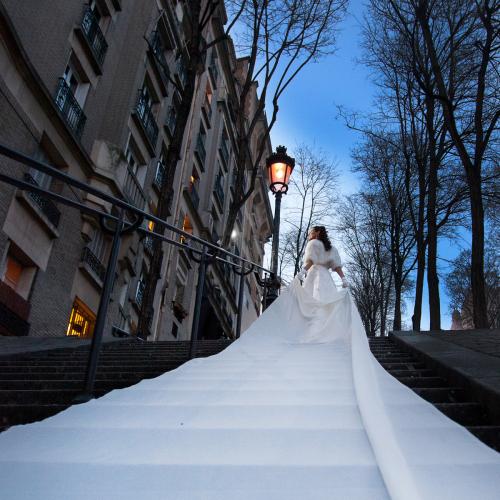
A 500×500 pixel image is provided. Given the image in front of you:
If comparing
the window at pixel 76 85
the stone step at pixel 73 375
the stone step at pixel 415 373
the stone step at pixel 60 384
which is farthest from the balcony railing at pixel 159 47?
the stone step at pixel 415 373

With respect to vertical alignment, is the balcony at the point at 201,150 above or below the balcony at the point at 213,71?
below

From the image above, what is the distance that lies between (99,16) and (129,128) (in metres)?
3.60

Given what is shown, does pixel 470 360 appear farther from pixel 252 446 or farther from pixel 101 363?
pixel 101 363

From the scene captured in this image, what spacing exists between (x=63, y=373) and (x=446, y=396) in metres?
3.23

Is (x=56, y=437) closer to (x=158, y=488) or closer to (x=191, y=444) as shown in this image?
(x=191, y=444)

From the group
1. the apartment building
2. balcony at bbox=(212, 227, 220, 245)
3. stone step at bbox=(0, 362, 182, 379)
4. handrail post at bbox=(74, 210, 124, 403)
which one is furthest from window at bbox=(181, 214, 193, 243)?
handrail post at bbox=(74, 210, 124, 403)

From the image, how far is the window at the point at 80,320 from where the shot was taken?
559 inches

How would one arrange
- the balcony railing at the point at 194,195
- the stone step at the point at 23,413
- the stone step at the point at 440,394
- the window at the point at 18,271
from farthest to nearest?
the balcony railing at the point at 194,195, the window at the point at 18,271, the stone step at the point at 440,394, the stone step at the point at 23,413

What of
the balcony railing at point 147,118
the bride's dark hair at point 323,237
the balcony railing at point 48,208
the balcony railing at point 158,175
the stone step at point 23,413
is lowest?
the stone step at point 23,413

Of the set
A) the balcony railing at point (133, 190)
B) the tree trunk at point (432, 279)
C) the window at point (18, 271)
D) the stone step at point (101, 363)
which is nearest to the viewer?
the stone step at point (101, 363)

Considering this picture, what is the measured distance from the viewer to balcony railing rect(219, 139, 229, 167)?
28.8m

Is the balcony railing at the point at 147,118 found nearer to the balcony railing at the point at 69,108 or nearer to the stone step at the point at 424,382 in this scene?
the balcony railing at the point at 69,108

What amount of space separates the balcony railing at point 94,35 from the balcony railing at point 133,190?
3.53 metres

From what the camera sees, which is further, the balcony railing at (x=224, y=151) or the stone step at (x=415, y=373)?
the balcony railing at (x=224, y=151)
